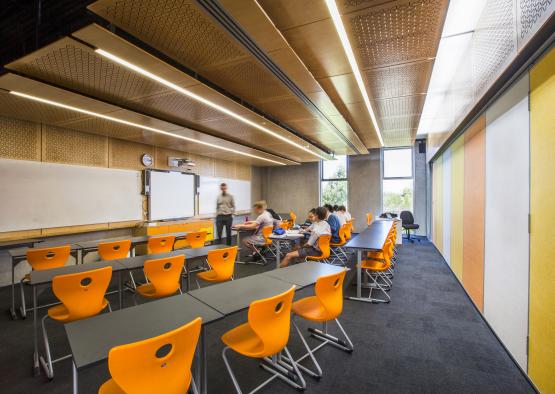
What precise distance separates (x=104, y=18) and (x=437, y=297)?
5.14 meters

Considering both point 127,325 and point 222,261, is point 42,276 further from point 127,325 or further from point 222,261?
point 222,261

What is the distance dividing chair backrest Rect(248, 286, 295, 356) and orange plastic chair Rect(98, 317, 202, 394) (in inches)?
15.4

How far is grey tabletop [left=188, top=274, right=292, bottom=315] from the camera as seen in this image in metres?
1.82

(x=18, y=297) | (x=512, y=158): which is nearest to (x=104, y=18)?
(x=512, y=158)

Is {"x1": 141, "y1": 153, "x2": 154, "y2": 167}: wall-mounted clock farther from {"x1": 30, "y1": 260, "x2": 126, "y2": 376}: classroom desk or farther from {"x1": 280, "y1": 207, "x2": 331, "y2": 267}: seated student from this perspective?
{"x1": 280, "y1": 207, "x2": 331, "y2": 267}: seated student

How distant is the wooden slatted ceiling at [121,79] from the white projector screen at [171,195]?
258 centimetres

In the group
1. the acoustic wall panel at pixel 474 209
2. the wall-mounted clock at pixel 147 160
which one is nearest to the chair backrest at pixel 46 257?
the wall-mounted clock at pixel 147 160

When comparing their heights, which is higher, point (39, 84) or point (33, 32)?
point (33, 32)

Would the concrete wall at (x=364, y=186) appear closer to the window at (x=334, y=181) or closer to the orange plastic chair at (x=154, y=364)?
the window at (x=334, y=181)

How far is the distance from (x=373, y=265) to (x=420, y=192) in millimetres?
6514

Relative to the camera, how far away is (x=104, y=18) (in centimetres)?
214

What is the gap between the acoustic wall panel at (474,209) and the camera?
3.29 metres

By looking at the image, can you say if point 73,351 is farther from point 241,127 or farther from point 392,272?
point 392,272

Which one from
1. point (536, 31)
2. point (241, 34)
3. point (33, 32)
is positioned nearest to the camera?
point (536, 31)
